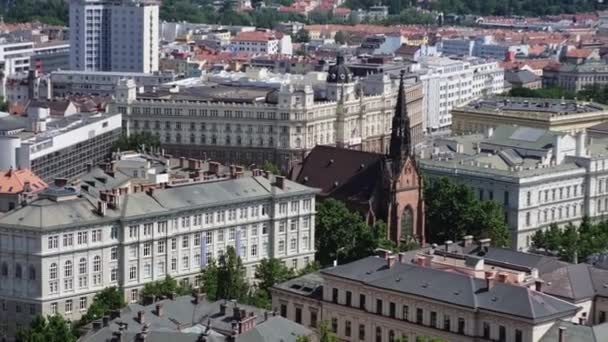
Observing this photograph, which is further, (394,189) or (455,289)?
(394,189)

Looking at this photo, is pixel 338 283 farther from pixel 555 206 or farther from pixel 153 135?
pixel 153 135

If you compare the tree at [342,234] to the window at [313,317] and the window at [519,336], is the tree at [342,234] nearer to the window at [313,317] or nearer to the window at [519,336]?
the window at [313,317]

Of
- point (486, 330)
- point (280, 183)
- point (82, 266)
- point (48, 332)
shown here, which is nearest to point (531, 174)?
point (280, 183)

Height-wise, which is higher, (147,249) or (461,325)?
(461,325)

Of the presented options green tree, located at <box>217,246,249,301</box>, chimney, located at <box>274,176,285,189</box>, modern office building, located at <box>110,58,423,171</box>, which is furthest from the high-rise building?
green tree, located at <box>217,246,249,301</box>

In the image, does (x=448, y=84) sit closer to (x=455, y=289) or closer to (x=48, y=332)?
(x=455, y=289)

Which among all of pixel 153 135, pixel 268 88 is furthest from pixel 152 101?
pixel 268 88

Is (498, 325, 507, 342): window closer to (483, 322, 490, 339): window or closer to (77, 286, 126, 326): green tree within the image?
(483, 322, 490, 339): window
